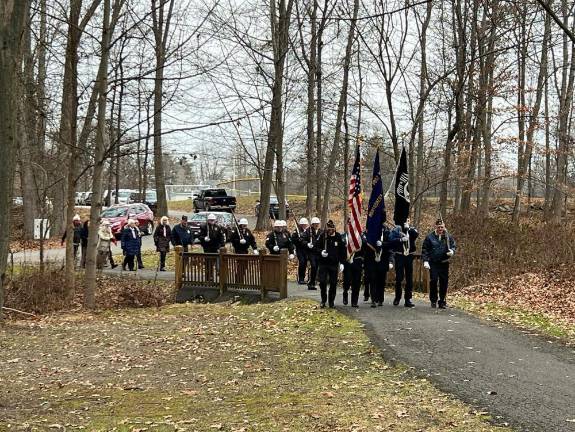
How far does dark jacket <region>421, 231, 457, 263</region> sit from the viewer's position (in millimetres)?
14680

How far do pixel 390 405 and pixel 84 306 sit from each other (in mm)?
11085

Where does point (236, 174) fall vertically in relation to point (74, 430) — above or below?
above

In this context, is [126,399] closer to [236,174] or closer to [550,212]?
[550,212]

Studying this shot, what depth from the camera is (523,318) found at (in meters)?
14.2

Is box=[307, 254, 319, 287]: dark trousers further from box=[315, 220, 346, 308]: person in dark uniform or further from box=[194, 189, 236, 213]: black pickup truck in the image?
box=[194, 189, 236, 213]: black pickup truck

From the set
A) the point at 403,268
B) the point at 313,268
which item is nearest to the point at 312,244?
the point at 313,268

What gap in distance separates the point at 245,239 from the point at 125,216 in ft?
47.8

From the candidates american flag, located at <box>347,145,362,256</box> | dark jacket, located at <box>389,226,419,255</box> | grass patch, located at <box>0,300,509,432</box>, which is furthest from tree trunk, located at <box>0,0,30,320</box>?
dark jacket, located at <box>389,226,419,255</box>

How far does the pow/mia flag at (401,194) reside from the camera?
15633mm

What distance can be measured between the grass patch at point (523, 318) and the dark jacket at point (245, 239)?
626 cm

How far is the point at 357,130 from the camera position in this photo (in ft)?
110

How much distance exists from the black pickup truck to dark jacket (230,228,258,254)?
2768 centimetres

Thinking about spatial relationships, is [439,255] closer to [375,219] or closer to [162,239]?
[375,219]

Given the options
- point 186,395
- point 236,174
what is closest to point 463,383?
point 186,395
